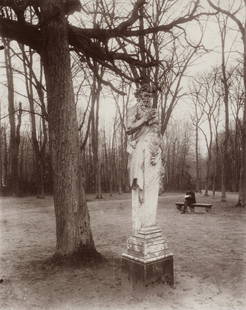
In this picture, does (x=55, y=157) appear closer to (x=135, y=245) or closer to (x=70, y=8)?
(x=135, y=245)

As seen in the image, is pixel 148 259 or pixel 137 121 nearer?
pixel 148 259

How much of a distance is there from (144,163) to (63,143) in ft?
6.98

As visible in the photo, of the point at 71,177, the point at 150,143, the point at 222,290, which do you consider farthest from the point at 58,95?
the point at 222,290

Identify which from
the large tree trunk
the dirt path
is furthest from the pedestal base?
the large tree trunk

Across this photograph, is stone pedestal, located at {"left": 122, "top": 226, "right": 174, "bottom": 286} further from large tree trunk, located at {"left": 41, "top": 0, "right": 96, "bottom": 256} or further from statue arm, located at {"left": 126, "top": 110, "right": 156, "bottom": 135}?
statue arm, located at {"left": 126, "top": 110, "right": 156, "bottom": 135}

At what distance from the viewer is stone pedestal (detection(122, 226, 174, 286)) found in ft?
19.9

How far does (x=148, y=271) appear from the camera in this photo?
238 inches

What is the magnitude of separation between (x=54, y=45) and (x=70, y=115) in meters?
1.42

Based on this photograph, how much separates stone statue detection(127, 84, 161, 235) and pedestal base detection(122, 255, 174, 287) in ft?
1.75

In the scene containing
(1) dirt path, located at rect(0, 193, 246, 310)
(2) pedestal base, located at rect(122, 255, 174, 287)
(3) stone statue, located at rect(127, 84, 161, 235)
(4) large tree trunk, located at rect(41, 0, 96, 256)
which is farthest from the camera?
(4) large tree trunk, located at rect(41, 0, 96, 256)

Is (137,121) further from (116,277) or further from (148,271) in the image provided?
(116,277)

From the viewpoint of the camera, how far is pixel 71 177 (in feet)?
24.9

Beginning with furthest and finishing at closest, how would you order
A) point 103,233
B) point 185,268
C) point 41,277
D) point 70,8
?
1. point 103,233
2. point 70,8
3. point 185,268
4. point 41,277

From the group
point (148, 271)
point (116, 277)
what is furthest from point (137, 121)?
point (116, 277)
